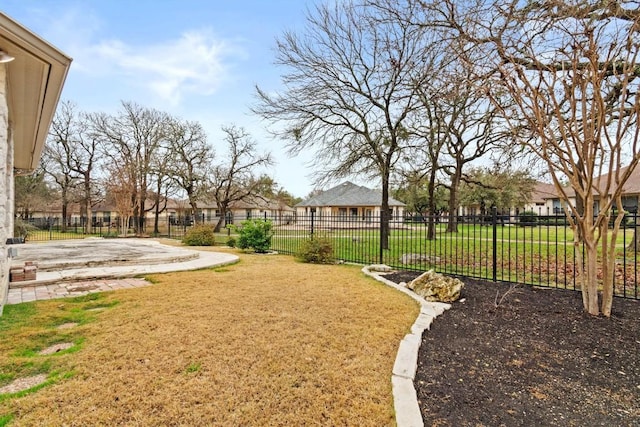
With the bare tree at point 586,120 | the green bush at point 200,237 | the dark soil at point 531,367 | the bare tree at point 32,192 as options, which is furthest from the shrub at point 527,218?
the bare tree at point 32,192

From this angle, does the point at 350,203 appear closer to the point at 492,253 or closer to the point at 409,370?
the point at 492,253

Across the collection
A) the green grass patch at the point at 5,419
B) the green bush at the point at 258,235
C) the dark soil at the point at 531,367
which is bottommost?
the dark soil at the point at 531,367

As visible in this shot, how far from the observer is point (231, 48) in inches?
351

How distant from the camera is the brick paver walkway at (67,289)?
4.73 meters

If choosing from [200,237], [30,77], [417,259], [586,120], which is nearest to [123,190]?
[200,237]

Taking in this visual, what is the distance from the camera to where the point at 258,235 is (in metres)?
11.2

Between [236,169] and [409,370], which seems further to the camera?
[236,169]

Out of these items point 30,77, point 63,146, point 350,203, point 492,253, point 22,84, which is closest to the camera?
point 30,77

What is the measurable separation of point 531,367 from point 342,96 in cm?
1007

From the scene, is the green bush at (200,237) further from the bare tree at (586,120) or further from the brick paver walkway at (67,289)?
the bare tree at (586,120)

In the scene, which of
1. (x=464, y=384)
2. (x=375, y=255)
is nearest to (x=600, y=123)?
(x=464, y=384)

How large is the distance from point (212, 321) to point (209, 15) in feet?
24.2

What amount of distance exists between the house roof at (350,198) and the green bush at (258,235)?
77.5ft

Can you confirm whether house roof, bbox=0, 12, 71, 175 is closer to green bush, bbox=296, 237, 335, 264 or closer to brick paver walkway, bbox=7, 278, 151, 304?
brick paver walkway, bbox=7, 278, 151, 304
